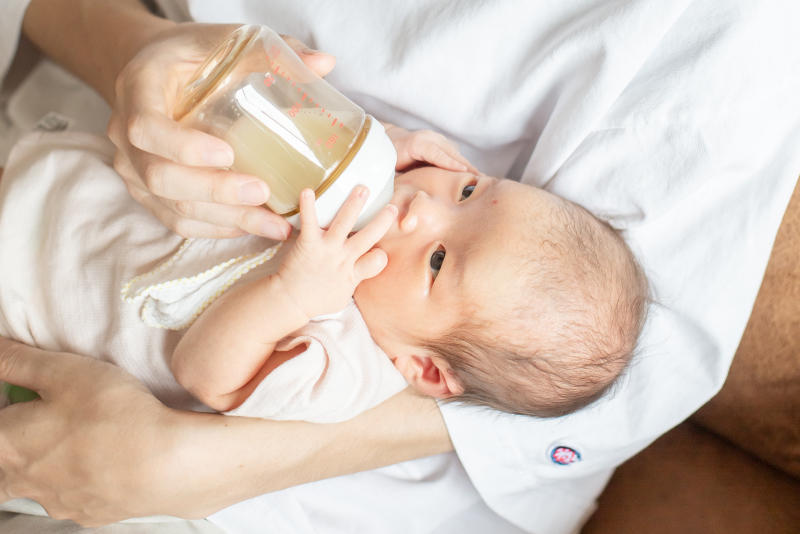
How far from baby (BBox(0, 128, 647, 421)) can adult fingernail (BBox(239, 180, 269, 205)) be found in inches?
2.7

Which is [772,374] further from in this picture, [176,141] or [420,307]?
[176,141]

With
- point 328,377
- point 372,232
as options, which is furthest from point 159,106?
point 328,377

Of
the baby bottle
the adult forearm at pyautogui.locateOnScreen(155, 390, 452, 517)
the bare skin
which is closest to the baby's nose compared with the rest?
the baby bottle

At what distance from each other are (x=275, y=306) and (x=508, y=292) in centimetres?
37

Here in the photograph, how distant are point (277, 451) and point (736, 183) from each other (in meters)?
0.93

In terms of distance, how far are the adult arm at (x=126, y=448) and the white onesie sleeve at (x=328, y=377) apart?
2.9 inches

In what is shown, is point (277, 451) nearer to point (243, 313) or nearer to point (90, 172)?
point (243, 313)

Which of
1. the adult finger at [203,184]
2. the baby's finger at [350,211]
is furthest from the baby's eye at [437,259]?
the adult finger at [203,184]

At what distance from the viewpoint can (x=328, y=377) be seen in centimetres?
104

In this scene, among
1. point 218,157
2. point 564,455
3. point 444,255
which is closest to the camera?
point 218,157

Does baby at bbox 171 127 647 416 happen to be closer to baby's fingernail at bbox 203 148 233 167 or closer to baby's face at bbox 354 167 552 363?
baby's face at bbox 354 167 552 363

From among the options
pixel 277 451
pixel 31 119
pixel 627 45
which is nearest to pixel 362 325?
pixel 277 451

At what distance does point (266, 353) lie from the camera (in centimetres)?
105

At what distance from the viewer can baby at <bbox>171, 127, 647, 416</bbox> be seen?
3.29 ft
